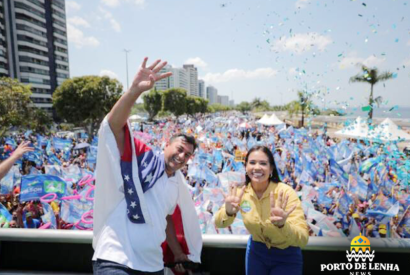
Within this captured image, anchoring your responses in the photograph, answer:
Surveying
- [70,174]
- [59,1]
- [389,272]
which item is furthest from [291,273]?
[59,1]

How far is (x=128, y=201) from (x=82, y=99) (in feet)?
86.2

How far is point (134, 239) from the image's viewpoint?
148cm

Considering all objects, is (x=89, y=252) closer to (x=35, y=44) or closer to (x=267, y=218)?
(x=267, y=218)

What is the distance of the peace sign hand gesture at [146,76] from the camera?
1.53 meters

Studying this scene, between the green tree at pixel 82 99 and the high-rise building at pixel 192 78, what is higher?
the high-rise building at pixel 192 78

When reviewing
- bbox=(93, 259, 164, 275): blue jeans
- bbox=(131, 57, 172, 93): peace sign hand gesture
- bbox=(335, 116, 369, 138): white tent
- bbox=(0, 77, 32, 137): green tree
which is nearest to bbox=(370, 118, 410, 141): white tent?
bbox=(335, 116, 369, 138): white tent

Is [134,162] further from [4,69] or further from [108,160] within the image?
[4,69]

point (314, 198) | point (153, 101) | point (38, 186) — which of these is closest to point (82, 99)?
point (38, 186)

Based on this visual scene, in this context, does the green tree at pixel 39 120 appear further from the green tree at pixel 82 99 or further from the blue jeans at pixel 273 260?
the blue jeans at pixel 273 260

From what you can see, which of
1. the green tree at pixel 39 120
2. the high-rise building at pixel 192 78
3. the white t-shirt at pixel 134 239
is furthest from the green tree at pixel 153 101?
the high-rise building at pixel 192 78

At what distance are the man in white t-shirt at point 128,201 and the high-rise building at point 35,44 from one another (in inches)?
2048

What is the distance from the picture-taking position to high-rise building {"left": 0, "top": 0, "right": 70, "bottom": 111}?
4950cm

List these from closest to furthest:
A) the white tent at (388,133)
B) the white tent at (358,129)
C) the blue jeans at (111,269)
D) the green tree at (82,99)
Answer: the blue jeans at (111,269) < the white tent at (388,133) < the white tent at (358,129) < the green tree at (82,99)

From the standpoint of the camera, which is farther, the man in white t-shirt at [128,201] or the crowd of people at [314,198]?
the crowd of people at [314,198]
